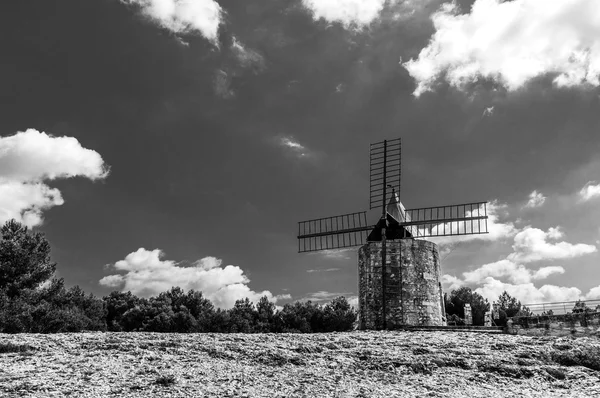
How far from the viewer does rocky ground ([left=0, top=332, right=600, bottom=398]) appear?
14.0 metres

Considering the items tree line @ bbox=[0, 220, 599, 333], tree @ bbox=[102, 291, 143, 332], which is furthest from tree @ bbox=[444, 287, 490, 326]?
tree @ bbox=[102, 291, 143, 332]

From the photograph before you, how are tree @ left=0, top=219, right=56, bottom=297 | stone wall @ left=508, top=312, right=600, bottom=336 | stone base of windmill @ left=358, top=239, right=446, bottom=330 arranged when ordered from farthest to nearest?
tree @ left=0, top=219, right=56, bottom=297 → stone base of windmill @ left=358, top=239, right=446, bottom=330 → stone wall @ left=508, top=312, right=600, bottom=336

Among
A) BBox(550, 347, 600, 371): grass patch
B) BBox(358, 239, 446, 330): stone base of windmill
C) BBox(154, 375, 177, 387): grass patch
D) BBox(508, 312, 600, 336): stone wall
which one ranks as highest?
BBox(358, 239, 446, 330): stone base of windmill

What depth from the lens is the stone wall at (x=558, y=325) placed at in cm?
2575

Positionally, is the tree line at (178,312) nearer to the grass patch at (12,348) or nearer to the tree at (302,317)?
the tree at (302,317)

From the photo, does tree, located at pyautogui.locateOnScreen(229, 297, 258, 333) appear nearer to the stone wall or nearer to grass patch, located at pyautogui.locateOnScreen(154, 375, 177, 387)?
the stone wall

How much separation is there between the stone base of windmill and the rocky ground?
9.75 m

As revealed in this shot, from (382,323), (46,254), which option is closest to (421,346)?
(382,323)

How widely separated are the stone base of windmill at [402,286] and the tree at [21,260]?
27524mm

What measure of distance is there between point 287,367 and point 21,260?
3360cm

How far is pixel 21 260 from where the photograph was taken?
41406 millimetres

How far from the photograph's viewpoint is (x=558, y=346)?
2120 centimetres

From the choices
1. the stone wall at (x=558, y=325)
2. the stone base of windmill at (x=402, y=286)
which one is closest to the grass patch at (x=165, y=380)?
the stone wall at (x=558, y=325)

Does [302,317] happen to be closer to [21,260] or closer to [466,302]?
[466,302]
